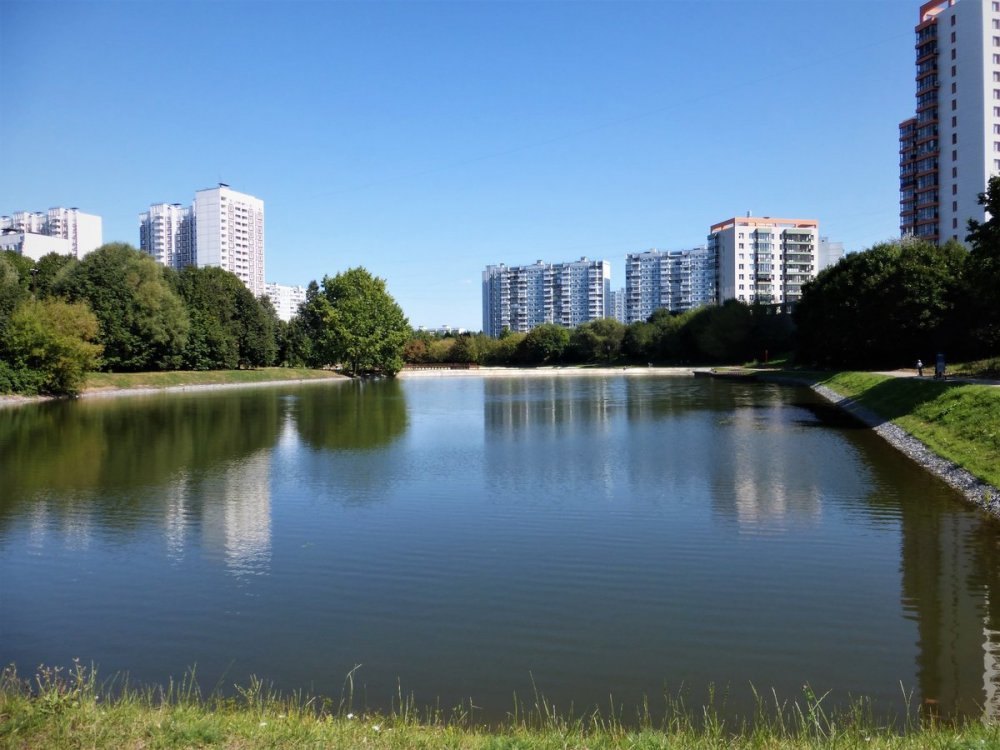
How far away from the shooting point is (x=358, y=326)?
87.2 meters

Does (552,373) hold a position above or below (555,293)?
below

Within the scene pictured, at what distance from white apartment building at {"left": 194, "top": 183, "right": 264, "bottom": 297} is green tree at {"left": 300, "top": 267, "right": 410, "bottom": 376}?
63636mm

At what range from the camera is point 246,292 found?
82.1 m

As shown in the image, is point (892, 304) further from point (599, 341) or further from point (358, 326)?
point (599, 341)

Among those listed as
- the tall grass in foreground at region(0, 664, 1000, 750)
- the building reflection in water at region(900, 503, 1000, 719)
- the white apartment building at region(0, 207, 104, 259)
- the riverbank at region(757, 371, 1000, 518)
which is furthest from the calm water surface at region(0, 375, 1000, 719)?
the white apartment building at region(0, 207, 104, 259)

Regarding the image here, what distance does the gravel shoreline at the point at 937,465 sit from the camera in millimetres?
14841

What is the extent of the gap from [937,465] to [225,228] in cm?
15173

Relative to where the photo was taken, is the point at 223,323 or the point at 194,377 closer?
the point at 194,377

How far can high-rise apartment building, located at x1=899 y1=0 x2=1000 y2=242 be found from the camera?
7362 cm

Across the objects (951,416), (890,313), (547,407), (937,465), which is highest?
(890,313)

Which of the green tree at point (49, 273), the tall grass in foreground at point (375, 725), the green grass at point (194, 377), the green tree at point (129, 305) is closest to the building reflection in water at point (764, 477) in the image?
the tall grass in foreground at point (375, 725)

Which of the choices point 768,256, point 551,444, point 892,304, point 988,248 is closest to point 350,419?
point 551,444

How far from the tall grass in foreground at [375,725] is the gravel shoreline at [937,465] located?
10272 mm

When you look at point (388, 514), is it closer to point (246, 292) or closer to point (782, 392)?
point (782, 392)
